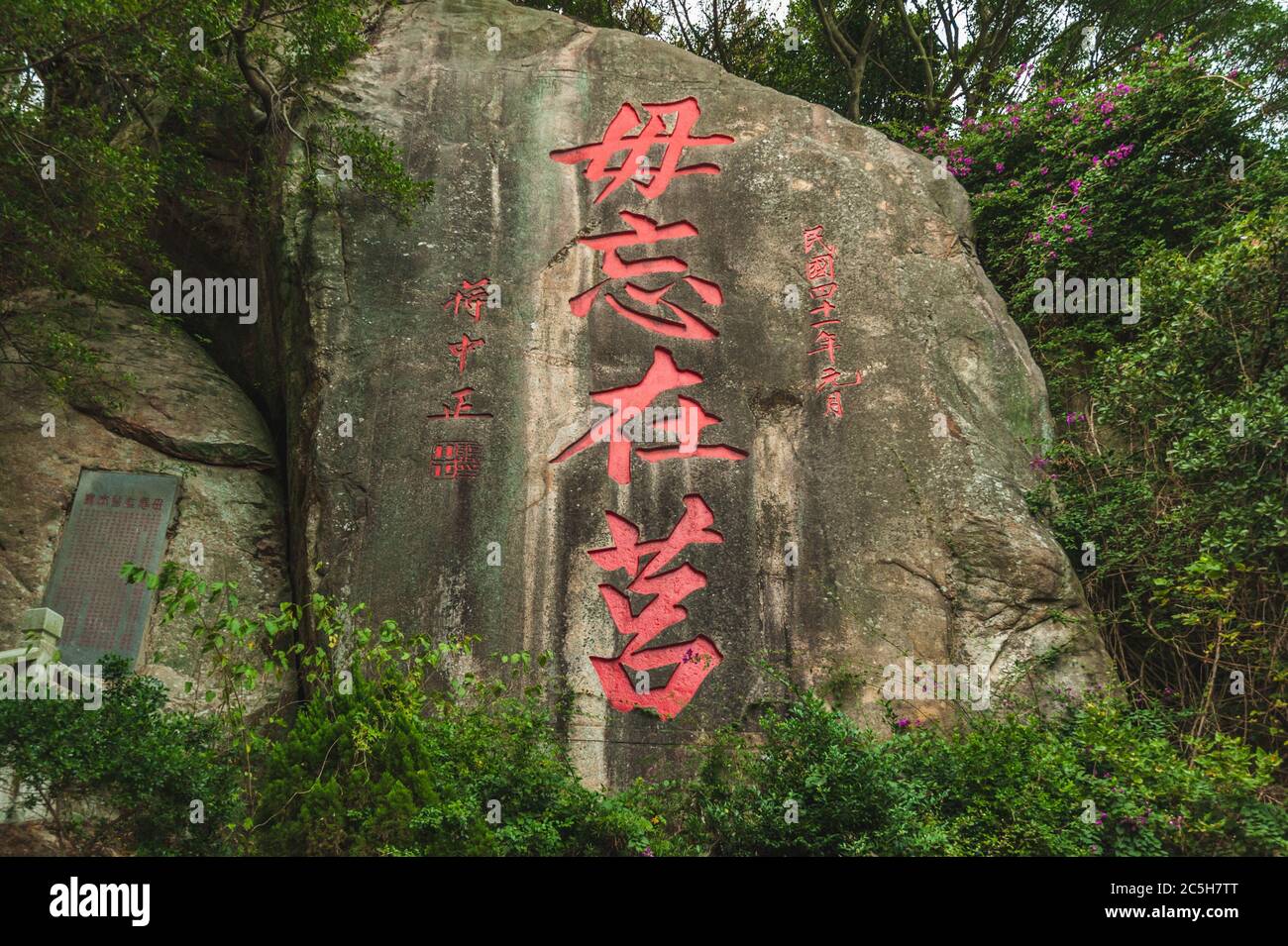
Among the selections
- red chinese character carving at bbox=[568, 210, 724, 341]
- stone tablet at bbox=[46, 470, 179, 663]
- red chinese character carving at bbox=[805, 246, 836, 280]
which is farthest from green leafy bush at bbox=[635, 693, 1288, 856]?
stone tablet at bbox=[46, 470, 179, 663]

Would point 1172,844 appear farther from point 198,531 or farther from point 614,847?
point 198,531

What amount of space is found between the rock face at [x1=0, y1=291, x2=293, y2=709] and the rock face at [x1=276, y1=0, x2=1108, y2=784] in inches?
25.9

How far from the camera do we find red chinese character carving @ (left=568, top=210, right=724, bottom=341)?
5.77 meters

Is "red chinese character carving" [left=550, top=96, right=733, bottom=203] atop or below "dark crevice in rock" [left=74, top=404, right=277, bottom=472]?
atop

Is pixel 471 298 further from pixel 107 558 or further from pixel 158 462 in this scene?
pixel 107 558

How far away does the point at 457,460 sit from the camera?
5.39m

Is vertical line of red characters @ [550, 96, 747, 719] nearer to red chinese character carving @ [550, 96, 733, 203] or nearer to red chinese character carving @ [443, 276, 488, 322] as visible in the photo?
red chinese character carving @ [550, 96, 733, 203]

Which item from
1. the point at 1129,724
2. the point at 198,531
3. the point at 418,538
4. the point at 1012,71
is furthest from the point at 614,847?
the point at 1012,71

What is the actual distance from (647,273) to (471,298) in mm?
1068

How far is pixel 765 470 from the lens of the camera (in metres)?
5.43

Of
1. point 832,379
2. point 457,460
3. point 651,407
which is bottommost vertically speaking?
point 457,460
